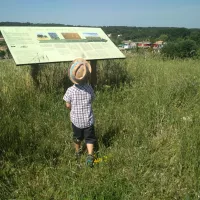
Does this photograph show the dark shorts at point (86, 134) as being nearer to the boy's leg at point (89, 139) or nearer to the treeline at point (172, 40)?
the boy's leg at point (89, 139)

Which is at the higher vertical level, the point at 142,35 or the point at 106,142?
the point at 142,35

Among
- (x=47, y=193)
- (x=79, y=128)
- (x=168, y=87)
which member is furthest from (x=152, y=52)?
(x=47, y=193)

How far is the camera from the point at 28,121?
12.1 feet

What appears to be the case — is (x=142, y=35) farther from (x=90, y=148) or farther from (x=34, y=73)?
(x=90, y=148)

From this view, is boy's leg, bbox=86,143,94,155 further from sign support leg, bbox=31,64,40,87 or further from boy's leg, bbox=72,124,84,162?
sign support leg, bbox=31,64,40,87

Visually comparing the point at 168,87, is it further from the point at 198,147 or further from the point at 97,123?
the point at 198,147

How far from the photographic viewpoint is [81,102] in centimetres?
308

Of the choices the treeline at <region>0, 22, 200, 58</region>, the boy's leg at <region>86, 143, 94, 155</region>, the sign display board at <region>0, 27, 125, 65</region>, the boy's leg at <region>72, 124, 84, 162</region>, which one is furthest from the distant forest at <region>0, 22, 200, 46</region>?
the boy's leg at <region>86, 143, 94, 155</region>

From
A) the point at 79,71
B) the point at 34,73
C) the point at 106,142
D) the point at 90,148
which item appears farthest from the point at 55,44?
the point at 90,148

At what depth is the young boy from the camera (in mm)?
3029

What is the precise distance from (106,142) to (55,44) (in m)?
2.40

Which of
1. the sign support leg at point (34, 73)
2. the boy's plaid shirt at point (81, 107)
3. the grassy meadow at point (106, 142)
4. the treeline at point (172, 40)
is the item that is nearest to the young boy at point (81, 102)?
the boy's plaid shirt at point (81, 107)

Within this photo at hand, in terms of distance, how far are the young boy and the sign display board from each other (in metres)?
1.56

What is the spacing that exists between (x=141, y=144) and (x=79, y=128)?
0.76m
